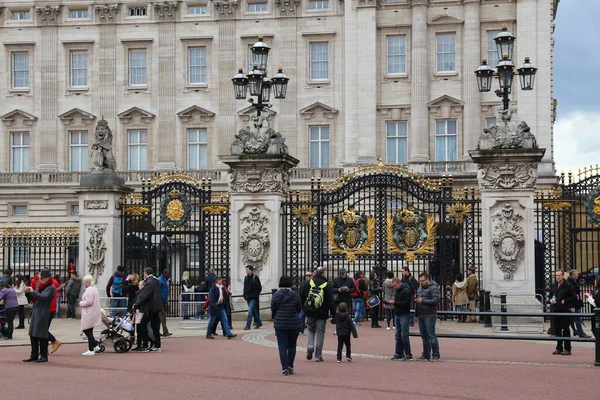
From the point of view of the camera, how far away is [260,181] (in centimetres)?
2714

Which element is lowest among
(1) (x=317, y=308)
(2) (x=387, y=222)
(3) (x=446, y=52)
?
(1) (x=317, y=308)

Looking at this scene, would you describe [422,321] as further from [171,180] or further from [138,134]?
[138,134]

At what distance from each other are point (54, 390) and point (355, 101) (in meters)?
44.1

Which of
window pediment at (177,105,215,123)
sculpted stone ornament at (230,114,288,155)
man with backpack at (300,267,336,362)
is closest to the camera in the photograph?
man with backpack at (300,267,336,362)

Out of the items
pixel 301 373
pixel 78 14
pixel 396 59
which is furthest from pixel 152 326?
pixel 78 14

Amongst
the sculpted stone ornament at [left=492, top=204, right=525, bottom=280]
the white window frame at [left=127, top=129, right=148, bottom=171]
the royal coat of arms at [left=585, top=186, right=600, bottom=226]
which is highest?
the white window frame at [left=127, top=129, right=148, bottom=171]

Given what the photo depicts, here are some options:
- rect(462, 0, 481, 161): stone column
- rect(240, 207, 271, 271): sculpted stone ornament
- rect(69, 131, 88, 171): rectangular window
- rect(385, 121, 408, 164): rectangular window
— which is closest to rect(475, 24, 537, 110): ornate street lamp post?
rect(240, 207, 271, 271): sculpted stone ornament

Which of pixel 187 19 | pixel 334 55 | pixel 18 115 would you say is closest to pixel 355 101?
pixel 334 55

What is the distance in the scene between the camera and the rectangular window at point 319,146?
59.6 m

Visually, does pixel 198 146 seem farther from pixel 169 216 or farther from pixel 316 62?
pixel 169 216

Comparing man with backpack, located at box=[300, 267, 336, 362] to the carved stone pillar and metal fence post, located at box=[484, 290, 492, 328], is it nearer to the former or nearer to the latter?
metal fence post, located at box=[484, 290, 492, 328]

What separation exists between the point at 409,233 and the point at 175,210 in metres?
5.87

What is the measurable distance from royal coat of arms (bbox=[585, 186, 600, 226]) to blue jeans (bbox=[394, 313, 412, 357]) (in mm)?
8154

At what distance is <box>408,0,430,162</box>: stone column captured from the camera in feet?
190
